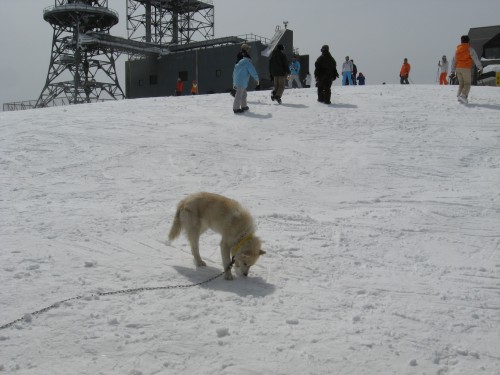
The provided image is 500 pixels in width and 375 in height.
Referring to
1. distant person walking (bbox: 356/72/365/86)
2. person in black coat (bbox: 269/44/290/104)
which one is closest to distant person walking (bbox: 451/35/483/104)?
person in black coat (bbox: 269/44/290/104)

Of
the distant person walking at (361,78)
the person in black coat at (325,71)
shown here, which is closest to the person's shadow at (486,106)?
the person in black coat at (325,71)

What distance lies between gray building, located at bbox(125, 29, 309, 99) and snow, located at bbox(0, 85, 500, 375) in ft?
92.7

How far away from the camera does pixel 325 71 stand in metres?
15.5

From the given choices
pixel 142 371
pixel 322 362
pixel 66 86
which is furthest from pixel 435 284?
pixel 66 86

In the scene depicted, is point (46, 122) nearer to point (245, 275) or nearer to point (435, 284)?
point (245, 275)

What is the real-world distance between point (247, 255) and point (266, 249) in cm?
93

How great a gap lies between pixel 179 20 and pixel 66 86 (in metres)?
14.3

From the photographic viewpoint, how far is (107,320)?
13.3ft

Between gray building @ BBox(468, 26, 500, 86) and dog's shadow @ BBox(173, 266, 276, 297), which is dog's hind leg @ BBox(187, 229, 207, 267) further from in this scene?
gray building @ BBox(468, 26, 500, 86)

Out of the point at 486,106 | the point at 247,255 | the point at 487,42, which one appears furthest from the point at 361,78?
the point at 247,255

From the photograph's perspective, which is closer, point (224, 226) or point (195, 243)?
point (224, 226)

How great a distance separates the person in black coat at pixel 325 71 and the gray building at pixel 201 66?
23.2 metres

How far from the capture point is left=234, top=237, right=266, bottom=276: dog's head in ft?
17.0

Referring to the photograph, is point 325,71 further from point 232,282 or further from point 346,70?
point 232,282
